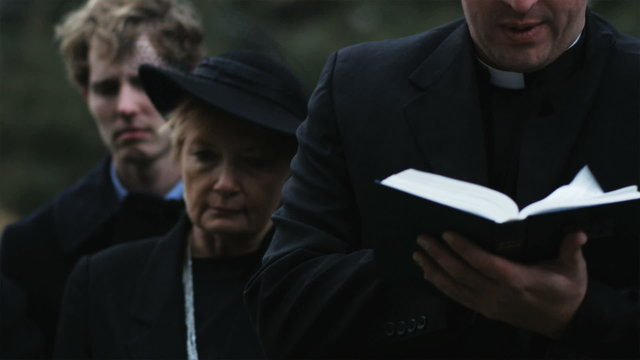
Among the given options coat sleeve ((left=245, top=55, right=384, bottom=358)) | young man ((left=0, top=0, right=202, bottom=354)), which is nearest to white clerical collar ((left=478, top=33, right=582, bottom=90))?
coat sleeve ((left=245, top=55, right=384, bottom=358))

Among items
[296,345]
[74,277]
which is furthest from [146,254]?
[296,345]

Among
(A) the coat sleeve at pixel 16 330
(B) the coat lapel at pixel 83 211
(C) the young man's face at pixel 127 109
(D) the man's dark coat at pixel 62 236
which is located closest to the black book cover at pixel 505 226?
(A) the coat sleeve at pixel 16 330

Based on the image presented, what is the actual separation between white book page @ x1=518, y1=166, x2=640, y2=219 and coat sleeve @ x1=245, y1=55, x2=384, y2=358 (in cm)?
43

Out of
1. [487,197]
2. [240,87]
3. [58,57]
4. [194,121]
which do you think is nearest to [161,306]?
[194,121]

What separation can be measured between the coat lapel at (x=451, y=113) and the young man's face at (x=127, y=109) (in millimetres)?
2246

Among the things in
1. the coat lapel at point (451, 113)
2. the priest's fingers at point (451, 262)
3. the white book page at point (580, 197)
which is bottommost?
the priest's fingers at point (451, 262)

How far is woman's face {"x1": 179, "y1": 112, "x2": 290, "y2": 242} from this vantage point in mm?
3797

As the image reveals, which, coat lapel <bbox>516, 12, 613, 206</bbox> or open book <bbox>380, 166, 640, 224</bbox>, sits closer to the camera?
open book <bbox>380, 166, 640, 224</bbox>

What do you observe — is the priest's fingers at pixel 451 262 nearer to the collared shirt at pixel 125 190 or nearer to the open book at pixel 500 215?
the open book at pixel 500 215

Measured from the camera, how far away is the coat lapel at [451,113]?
257 centimetres

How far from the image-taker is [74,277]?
402 cm

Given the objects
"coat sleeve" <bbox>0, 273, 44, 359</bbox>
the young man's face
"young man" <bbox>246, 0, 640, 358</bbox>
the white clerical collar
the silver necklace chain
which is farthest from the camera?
the young man's face

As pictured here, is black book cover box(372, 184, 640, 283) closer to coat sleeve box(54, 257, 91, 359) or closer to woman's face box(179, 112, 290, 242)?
woman's face box(179, 112, 290, 242)

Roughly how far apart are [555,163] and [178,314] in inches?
61.7
